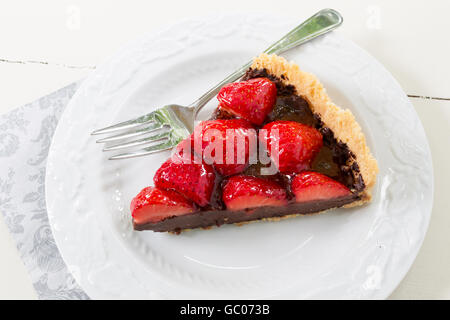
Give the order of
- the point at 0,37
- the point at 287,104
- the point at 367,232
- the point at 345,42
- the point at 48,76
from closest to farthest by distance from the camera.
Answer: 1. the point at 367,232
2. the point at 287,104
3. the point at 345,42
4. the point at 48,76
5. the point at 0,37

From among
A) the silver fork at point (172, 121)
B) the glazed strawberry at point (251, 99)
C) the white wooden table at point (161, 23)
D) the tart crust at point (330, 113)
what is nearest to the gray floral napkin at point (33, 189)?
the white wooden table at point (161, 23)

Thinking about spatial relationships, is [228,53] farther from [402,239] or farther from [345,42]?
[402,239]

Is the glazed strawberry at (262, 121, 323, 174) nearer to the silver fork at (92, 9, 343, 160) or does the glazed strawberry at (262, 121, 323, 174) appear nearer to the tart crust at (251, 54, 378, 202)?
the tart crust at (251, 54, 378, 202)

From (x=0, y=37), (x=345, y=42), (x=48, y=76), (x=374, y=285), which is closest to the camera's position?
(x=374, y=285)

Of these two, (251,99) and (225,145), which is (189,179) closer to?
(225,145)

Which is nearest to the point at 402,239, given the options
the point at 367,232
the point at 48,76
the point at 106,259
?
the point at 367,232

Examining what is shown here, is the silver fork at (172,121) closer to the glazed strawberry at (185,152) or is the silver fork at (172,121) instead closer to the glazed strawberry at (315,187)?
the glazed strawberry at (185,152)

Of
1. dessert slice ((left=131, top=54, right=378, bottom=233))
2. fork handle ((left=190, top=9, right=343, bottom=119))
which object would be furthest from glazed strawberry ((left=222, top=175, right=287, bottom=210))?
fork handle ((left=190, top=9, right=343, bottom=119))
